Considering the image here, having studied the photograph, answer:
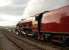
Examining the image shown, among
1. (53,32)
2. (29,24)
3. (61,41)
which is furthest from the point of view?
(29,24)

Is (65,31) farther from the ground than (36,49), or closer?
farther from the ground

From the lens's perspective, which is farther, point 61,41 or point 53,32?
point 53,32

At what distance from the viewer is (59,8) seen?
24469 millimetres

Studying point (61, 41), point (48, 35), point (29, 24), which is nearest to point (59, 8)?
point (61, 41)

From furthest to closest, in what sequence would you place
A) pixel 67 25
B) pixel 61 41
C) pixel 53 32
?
pixel 53 32
pixel 61 41
pixel 67 25

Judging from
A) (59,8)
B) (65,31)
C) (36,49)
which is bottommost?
(36,49)

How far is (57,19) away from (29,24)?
17.0 m

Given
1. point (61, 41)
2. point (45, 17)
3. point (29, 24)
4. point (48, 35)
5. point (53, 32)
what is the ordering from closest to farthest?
point (61, 41) < point (53, 32) < point (48, 35) < point (45, 17) < point (29, 24)

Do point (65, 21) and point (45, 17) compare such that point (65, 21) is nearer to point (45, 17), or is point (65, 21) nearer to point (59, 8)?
point (59, 8)

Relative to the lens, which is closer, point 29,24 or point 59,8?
point 59,8

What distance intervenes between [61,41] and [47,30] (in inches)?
205

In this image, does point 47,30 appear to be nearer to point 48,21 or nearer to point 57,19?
point 48,21

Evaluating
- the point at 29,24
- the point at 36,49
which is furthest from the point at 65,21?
the point at 29,24

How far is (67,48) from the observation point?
75.2 feet
